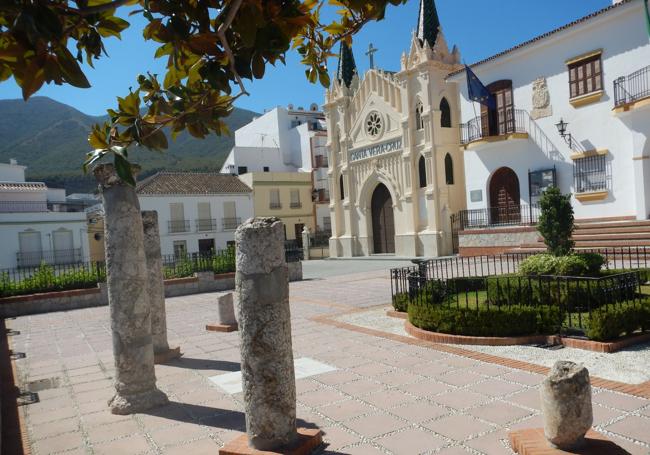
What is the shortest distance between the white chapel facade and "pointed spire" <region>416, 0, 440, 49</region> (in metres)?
0.05

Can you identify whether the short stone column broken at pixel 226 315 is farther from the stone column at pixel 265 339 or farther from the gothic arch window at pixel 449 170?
the gothic arch window at pixel 449 170

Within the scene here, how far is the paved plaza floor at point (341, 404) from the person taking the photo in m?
4.83

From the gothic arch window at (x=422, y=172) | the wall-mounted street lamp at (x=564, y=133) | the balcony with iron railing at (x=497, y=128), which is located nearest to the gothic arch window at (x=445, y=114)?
the balcony with iron railing at (x=497, y=128)

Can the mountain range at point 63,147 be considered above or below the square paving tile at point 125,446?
above

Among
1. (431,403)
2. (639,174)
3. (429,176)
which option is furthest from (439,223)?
(431,403)

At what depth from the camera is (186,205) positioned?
3850 centimetres

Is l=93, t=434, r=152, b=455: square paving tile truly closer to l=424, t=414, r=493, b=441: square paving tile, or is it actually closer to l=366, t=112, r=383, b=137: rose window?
l=424, t=414, r=493, b=441: square paving tile

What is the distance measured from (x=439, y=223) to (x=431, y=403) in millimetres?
21635

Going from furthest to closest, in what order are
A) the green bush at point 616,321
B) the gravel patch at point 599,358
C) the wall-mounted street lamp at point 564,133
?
the wall-mounted street lamp at point 564,133, the green bush at point 616,321, the gravel patch at point 599,358

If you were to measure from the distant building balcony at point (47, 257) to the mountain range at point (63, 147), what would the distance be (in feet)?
114

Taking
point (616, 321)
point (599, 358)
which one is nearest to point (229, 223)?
point (616, 321)

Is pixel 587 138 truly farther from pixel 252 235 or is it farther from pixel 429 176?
pixel 252 235

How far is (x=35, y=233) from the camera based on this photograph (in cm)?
3434

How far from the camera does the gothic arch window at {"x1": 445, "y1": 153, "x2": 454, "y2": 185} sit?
1064 inches
